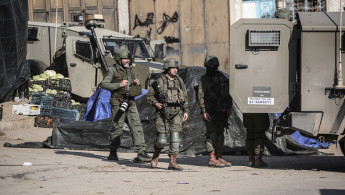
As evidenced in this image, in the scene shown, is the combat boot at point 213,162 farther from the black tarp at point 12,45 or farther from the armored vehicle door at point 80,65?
the armored vehicle door at point 80,65

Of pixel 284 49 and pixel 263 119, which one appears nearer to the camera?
pixel 284 49

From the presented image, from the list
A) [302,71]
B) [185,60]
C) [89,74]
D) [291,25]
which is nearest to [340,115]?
[302,71]

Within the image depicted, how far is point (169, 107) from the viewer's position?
34.0 ft

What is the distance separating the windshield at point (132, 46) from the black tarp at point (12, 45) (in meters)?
2.19

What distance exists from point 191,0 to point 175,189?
16.8 meters

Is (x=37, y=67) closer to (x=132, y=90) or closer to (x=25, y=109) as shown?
(x=25, y=109)

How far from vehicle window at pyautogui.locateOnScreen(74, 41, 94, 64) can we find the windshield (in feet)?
1.54

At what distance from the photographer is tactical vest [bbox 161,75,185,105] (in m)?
10.3

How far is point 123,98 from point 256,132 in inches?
83.3

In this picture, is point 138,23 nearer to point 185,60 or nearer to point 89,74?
point 185,60

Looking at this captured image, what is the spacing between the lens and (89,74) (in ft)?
58.4

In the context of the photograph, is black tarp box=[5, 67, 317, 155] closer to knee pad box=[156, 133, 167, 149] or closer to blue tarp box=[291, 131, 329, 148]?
blue tarp box=[291, 131, 329, 148]

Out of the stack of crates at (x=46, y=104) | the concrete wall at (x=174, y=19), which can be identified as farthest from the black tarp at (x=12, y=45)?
the concrete wall at (x=174, y=19)

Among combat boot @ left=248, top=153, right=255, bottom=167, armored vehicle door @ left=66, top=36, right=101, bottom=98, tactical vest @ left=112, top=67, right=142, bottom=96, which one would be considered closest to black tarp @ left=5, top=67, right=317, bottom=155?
combat boot @ left=248, top=153, right=255, bottom=167
